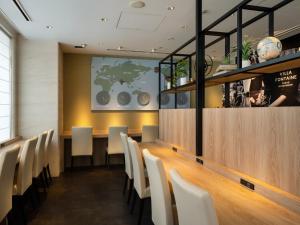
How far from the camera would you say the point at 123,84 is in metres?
5.99

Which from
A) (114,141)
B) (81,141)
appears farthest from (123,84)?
(81,141)

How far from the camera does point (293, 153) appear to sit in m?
1.41

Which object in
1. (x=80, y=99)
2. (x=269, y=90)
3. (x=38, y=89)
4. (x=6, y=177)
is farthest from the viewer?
(x=80, y=99)

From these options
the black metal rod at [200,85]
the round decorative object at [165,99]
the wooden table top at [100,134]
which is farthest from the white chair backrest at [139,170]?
the round decorative object at [165,99]

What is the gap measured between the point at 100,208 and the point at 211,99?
441 cm

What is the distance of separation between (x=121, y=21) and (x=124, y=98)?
2.60 m

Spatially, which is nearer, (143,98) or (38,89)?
(38,89)

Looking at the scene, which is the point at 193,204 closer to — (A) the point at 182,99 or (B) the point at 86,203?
(B) the point at 86,203

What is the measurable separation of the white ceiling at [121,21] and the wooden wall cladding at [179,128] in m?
1.41

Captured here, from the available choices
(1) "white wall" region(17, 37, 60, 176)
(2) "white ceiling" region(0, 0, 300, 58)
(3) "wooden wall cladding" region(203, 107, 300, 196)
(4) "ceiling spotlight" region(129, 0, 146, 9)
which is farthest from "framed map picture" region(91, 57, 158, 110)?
(3) "wooden wall cladding" region(203, 107, 300, 196)

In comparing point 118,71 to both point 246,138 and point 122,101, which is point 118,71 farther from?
point 246,138

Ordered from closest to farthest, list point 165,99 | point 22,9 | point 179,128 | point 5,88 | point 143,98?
point 22,9, point 179,128, point 5,88, point 143,98, point 165,99

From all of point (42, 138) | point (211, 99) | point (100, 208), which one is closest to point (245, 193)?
point (100, 208)

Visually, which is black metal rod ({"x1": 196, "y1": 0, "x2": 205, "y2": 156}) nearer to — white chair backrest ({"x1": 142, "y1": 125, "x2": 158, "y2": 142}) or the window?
white chair backrest ({"x1": 142, "y1": 125, "x2": 158, "y2": 142})
